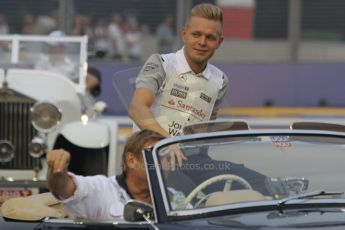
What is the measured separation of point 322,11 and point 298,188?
612 inches

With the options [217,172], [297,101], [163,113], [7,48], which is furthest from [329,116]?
[217,172]

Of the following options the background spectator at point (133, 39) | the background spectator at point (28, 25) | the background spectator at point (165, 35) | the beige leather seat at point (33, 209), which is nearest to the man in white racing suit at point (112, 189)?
the beige leather seat at point (33, 209)

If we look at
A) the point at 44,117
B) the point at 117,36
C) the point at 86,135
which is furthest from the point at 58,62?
A: the point at 117,36

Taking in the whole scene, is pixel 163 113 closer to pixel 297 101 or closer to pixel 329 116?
pixel 329 116

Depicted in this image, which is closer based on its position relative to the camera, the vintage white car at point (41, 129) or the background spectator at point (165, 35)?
the vintage white car at point (41, 129)

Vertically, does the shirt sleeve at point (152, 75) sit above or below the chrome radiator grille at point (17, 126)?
above

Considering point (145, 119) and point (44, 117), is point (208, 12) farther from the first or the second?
point (44, 117)

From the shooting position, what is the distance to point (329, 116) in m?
16.6

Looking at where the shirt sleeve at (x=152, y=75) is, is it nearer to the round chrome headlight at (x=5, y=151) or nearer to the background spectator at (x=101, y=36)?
the round chrome headlight at (x=5, y=151)

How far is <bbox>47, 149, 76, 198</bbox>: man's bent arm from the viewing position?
488cm

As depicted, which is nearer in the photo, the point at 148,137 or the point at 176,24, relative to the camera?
the point at 148,137

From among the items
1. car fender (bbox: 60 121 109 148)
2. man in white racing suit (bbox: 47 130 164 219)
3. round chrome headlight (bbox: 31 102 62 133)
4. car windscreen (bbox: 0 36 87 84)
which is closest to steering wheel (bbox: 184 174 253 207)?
man in white racing suit (bbox: 47 130 164 219)

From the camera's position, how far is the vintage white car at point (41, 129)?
9.40m

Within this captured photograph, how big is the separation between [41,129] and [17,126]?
0.35 m
